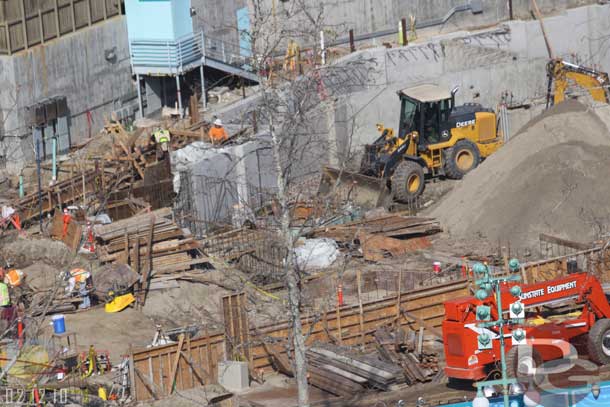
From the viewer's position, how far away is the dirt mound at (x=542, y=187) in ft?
107

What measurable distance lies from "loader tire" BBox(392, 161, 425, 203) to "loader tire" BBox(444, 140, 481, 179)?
1.26 meters

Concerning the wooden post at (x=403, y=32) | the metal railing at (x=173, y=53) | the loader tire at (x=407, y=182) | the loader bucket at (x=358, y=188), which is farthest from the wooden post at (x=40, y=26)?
the loader tire at (x=407, y=182)

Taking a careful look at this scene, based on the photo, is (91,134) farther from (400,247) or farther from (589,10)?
(589,10)

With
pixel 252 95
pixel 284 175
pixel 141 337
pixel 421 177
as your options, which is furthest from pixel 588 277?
pixel 252 95

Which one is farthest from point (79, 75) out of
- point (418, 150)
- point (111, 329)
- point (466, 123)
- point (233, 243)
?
point (111, 329)

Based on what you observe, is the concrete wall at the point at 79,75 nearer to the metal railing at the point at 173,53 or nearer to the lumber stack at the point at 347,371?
the metal railing at the point at 173,53

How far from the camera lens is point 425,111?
36969 mm

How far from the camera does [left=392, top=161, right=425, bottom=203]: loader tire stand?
119ft

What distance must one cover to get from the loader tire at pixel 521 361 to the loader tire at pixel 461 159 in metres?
15.0

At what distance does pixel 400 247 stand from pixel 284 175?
1468cm

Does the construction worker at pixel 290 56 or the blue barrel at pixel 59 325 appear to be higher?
the construction worker at pixel 290 56

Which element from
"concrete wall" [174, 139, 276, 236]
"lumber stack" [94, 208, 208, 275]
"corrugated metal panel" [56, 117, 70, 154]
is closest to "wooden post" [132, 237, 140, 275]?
"lumber stack" [94, 208, 208, 275]

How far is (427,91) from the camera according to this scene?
37.2m

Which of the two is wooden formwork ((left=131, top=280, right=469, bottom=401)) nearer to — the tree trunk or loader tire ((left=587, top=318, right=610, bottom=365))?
the tree trunk
